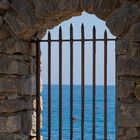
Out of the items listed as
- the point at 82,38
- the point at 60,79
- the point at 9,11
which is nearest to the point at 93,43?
the point at 82,38

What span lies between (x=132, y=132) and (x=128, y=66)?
63 centimetres

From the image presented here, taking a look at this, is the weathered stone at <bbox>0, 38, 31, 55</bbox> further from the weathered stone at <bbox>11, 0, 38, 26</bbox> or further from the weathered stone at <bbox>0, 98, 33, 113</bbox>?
the weathered stone at <bbox>0, 98, 33, 113</bbox>

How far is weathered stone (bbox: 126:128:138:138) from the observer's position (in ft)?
13.6

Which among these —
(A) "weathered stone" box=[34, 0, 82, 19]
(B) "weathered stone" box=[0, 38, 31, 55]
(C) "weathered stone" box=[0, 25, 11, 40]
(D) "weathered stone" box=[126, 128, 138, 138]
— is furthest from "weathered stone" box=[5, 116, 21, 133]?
(D) "weathered stone" box=[126, 128, 138, 138]

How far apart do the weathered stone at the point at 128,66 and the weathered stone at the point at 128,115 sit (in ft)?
1.01

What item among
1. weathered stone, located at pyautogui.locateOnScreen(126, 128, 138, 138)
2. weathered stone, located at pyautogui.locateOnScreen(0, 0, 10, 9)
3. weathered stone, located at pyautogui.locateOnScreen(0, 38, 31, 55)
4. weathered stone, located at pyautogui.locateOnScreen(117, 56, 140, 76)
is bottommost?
weathered stone, located at pyautogui.locateOnScreen(126, 128, 138, 138)

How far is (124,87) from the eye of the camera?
13.7 ft

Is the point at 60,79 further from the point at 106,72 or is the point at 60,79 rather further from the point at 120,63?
the point at 120,63

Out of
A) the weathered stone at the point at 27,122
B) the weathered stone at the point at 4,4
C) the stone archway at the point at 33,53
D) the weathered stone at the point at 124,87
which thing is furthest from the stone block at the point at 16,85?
the weathered stone at the point at 124,87

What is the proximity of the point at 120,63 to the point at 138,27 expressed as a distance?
1.26 ft

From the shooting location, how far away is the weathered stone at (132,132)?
4137 millimetres

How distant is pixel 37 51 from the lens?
5.00 m

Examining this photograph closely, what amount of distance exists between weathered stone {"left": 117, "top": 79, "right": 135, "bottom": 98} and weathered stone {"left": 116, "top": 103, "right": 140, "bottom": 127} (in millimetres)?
97

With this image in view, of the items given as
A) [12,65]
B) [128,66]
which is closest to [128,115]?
[128,66]
